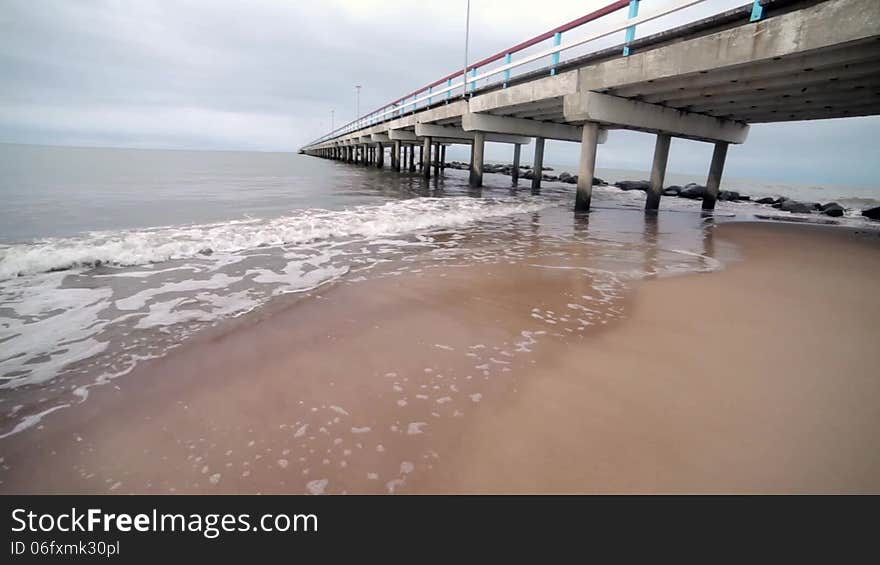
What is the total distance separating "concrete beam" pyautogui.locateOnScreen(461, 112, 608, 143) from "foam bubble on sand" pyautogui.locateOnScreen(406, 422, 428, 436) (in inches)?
654

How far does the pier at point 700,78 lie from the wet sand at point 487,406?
5457 mm

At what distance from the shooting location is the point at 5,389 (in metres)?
2.26

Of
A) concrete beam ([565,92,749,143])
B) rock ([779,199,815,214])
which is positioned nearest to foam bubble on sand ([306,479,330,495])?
concrete beam ([565,92,749,143])

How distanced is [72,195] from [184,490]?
1553cm

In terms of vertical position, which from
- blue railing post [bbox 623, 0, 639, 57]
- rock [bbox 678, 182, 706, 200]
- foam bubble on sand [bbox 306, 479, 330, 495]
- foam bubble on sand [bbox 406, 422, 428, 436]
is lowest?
foam bubble on sand [bbox 306, 479, 330, 495]

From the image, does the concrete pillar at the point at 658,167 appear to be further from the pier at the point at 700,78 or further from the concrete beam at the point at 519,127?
the concrete beam at the point at 519,127

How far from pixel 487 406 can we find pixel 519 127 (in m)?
17.4

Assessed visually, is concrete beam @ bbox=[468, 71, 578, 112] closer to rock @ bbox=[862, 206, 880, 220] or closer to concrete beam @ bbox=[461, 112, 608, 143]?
concrete beam @ bbox=[461, 112, 608, 143]

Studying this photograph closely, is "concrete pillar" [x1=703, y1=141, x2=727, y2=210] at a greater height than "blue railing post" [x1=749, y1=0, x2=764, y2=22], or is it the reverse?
"blue railing post" [x1=749, y1=0, x2=764, y2=22]

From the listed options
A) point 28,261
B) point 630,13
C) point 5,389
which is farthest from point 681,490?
point 630,13

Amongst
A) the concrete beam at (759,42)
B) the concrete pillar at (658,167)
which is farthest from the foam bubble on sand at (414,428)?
the concrete pillar at (658,167)

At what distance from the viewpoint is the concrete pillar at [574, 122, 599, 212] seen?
1195cm

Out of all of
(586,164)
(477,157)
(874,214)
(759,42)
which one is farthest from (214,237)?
(874,214)

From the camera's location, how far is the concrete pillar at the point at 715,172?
15.1 metres
